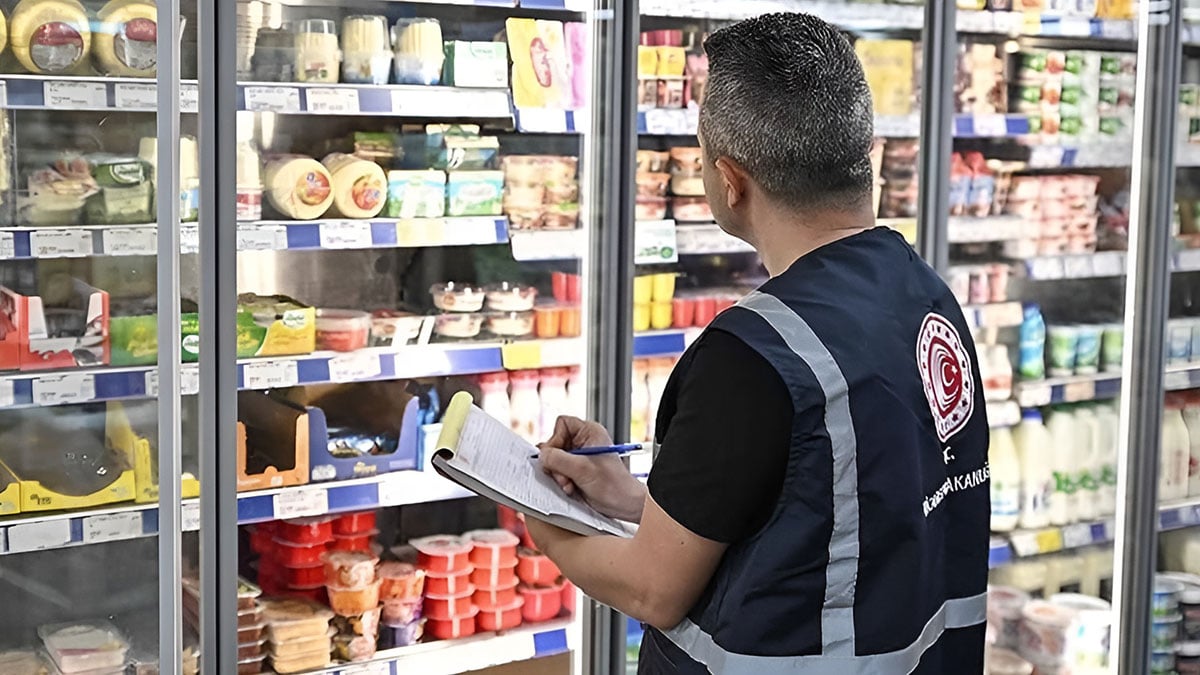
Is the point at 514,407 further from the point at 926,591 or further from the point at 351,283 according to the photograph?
the point at 926,591

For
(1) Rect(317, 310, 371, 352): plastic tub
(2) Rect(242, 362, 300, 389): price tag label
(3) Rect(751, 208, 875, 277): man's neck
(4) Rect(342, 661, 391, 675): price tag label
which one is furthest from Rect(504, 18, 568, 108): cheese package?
(3) Rect(751, 208, 875, 277): man's neck

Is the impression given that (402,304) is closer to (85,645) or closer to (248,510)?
(248,510)

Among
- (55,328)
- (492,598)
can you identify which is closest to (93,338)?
(55,328)

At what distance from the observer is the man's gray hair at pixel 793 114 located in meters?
1.41

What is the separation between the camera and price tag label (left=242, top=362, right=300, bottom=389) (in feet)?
8.30

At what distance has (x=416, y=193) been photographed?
283cm

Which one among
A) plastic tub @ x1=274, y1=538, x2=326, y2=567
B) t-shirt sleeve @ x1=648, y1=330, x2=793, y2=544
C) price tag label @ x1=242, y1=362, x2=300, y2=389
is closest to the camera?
t-shirt sleeve @ x1=648, y1=330, x2=793, y2=544

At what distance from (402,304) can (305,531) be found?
20.7 inches

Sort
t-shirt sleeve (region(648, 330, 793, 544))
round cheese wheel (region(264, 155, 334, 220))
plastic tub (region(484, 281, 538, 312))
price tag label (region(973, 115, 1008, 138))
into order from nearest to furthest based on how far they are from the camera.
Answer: t-shirt sleeve (region(648, 330, 793, 544)), round cheese wheel (region(264, 155, 334, 220)), plastic tub (region(484, 281, 538, 312)), price tag label (region(973, 115, 1008, 138))

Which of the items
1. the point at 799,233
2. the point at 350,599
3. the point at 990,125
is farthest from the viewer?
the point at 990,125

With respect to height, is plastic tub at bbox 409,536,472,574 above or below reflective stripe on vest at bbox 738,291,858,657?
below

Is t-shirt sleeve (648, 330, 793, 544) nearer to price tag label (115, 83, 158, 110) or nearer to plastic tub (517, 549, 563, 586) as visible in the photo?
price tag label (115, 83, 158, 110)

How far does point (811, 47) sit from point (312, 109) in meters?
1.34

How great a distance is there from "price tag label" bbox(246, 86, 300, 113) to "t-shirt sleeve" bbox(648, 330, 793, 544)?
1.32m
